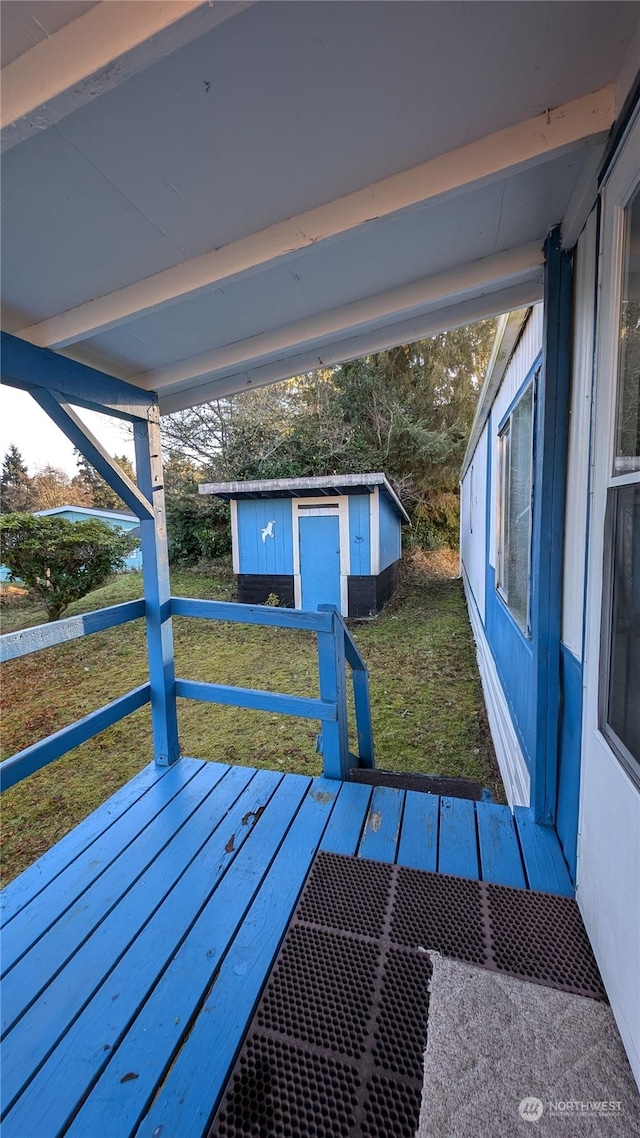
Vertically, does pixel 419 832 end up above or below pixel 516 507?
below

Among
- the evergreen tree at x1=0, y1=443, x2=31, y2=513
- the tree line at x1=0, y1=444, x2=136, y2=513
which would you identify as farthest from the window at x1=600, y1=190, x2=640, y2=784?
the evergreen tree at x1=0, y1=443, x2=31, y2=513

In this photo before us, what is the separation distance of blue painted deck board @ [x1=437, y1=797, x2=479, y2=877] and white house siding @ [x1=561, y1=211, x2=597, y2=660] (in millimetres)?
876

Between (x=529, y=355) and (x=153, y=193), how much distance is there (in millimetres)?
2092

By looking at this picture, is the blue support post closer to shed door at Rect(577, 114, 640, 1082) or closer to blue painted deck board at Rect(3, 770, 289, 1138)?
blue painted deck board at Rect(3, 770, 289, 1138)

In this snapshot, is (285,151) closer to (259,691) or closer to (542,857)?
(259,691)

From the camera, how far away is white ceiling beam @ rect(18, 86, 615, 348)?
3.54 ft

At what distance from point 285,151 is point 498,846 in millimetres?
2342

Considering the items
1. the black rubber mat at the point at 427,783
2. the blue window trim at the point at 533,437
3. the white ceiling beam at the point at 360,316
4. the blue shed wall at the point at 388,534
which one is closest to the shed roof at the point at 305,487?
the blue shed wall at the point at 388,534

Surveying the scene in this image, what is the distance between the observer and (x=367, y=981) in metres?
1.22

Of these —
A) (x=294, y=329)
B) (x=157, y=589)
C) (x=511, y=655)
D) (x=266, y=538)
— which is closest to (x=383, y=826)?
(x=157, y=589)

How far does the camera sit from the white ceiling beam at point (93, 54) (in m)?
0.71

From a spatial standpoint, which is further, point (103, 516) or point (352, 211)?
point (103, 516)

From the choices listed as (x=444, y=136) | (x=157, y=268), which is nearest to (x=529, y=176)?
(x=444, y=136)

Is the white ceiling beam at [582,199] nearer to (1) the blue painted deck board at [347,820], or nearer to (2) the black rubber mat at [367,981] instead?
(2) the black rubber mat at [367,981]
